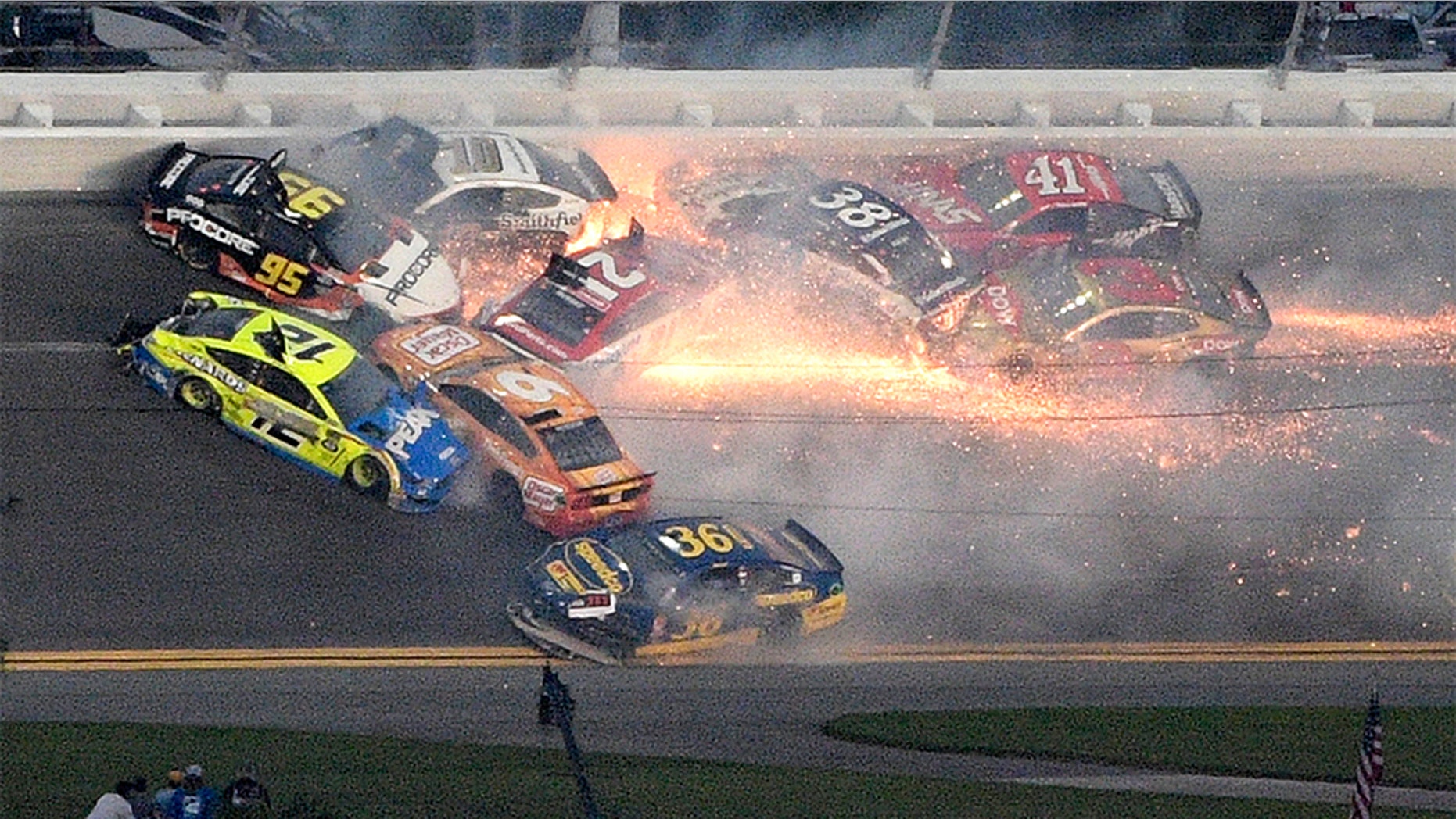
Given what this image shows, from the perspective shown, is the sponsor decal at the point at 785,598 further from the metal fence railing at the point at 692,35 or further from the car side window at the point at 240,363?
the metal fence railing at the point at 692,35

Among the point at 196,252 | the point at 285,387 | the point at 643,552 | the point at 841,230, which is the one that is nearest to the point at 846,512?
the point at 643,552

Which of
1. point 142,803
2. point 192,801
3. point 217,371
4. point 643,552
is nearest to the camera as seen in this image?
point 192,801

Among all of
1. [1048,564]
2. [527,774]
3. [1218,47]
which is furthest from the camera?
[1218,47]

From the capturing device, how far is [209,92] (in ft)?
97.4

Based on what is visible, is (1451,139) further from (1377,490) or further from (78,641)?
(78,641)

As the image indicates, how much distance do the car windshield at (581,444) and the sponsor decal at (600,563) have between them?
1.12m

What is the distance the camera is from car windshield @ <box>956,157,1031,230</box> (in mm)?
29469

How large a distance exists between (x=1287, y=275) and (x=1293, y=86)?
3.13m

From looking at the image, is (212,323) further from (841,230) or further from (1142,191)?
(1142,191)

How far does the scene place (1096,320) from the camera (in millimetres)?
27812

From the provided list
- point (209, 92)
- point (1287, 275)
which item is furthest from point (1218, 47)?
point (209, 92)

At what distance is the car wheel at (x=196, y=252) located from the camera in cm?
2745

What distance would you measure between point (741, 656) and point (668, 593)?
89 cm

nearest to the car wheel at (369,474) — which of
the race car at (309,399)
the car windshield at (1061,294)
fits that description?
the race car at (309,399)
